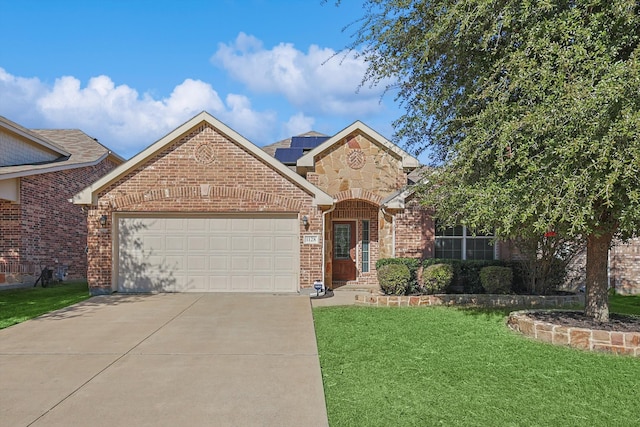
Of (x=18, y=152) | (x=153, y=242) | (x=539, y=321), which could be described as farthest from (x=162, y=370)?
(x=18, y=152)

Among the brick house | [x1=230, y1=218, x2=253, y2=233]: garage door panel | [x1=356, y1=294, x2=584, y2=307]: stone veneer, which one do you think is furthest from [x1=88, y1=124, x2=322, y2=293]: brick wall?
[x1=356, y1=294, x2=584, y2=307]: stone veneer

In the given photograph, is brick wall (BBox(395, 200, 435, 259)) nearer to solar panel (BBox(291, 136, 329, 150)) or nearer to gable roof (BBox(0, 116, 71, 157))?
solar panel (BBox(291, 136, 329, 150))

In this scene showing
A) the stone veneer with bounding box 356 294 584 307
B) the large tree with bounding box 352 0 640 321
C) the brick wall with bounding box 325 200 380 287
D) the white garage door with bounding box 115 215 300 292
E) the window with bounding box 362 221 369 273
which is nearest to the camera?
the large tree with bounding box 352 0 640 321

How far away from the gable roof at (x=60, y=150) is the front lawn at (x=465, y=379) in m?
11.8

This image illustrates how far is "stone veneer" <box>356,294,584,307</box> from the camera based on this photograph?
11.0 metres

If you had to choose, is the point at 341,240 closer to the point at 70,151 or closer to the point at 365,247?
the point at 365,247

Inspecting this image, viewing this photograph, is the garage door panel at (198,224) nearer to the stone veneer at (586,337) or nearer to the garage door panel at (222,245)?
the garage door panel at (222,245)

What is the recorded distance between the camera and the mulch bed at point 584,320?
7316mm

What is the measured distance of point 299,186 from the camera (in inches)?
499

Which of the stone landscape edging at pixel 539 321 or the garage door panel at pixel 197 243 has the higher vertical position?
the garage door panel at pixel 197 243

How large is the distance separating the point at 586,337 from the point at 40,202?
53.2 feet

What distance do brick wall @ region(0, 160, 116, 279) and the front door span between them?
10114mm

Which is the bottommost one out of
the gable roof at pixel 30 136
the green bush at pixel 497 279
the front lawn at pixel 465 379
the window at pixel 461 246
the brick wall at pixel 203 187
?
the front lawn at pixel 465 379

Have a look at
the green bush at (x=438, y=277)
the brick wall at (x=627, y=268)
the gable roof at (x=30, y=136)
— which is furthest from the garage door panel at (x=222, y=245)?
the brick wall at (x=627, y=268)
